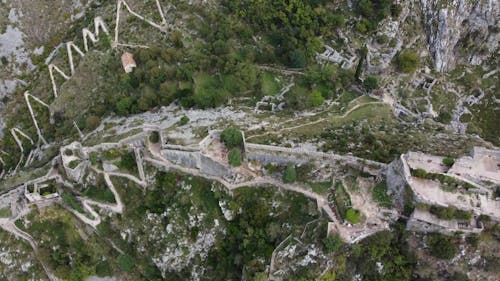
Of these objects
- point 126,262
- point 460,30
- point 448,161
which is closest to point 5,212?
point 126,262

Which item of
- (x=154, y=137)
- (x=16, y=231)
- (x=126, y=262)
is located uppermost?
(x=154, y=137)

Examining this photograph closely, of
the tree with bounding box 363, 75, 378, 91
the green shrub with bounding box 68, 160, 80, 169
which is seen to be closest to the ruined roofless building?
the green shrub with bounding box 68, 160, 80, 169

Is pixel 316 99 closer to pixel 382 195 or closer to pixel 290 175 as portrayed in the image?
pixel 290 175

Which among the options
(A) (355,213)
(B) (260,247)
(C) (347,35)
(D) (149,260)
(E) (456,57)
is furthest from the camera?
(E) (456,57)

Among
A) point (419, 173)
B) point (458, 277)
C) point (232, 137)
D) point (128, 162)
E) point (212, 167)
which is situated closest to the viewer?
point (458, 277)

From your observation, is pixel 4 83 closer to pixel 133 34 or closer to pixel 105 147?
pixel 133 34

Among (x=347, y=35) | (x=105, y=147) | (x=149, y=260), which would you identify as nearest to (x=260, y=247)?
(x=149, y=260)

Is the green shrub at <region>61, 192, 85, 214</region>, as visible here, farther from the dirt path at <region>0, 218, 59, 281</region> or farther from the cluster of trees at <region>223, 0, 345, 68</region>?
the cluster of trees at <region>223, 0, 345, 68</region>
